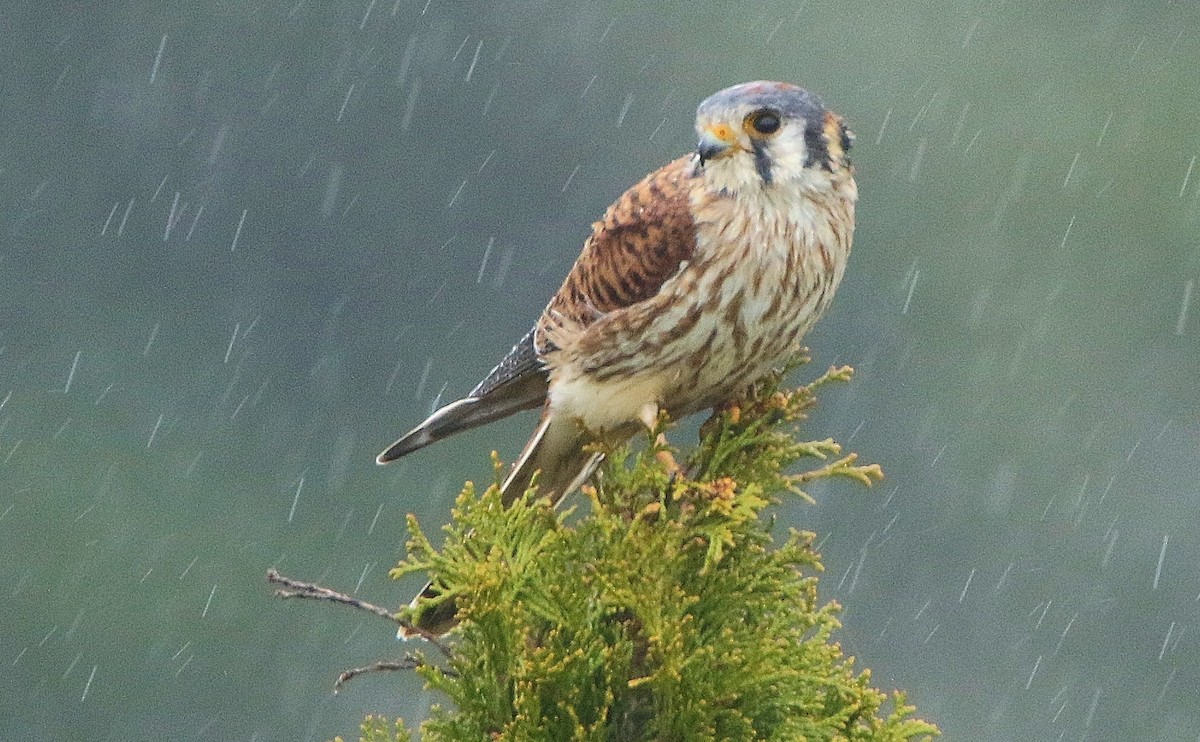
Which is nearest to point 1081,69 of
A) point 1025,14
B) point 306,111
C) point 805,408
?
point 1025,14

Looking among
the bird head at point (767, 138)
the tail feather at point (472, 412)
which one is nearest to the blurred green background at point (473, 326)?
the tail feather at point (472, 412)

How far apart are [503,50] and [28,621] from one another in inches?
407

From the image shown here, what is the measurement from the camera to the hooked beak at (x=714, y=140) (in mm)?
3068

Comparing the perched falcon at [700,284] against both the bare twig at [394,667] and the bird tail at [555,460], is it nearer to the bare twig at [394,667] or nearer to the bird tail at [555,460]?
the bird tail at [555,460]

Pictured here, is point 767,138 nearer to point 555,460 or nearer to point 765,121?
point 765,121

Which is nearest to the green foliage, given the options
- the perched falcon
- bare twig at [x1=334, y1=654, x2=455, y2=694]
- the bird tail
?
bare twig at [x1=334, y1=654, x2=455, y2=694]

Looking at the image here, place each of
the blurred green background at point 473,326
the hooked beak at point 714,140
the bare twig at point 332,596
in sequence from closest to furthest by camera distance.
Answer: the bare twig at point 332,596
the hooked beak at point 714,140
the blurred green background at point 473,326

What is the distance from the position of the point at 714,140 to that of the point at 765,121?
0.27ft

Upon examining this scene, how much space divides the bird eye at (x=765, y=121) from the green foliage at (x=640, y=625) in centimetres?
62

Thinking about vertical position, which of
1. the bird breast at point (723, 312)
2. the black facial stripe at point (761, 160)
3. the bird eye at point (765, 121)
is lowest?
the bird breast at point (723, 312)

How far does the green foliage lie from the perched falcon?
416 millimetres

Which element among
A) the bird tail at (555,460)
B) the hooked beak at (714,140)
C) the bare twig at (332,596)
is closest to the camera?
the bare twig at (332,596)

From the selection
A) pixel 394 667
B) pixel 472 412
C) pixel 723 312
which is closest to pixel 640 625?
pixel 394 667

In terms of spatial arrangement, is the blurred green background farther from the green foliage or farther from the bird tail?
the green foliage
